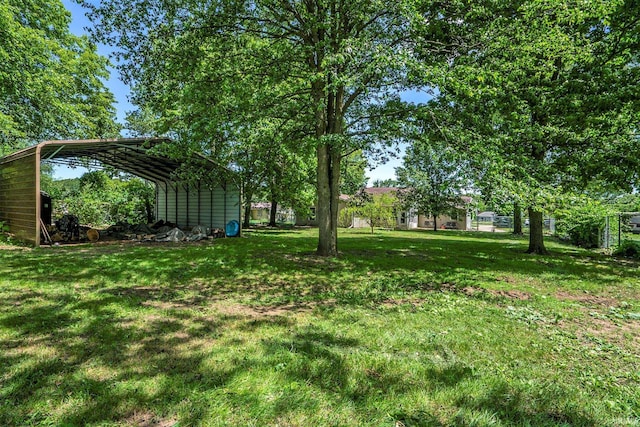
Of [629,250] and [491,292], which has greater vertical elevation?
[629,250]

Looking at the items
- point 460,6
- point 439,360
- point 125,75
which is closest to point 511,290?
point 439,360

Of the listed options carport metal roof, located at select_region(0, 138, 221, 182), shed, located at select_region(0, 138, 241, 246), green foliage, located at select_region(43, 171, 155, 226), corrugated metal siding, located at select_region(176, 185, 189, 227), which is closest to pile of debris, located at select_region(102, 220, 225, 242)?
shed, located at select_region(0, 138, 241, 246)

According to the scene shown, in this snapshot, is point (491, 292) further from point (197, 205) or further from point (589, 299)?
point (197, 205)

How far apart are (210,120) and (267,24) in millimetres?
3364

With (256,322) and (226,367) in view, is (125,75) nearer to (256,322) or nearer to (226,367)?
(256,322)

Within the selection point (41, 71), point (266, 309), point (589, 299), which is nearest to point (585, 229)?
point (589, 299)

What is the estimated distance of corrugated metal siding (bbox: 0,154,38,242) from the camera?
10344 mm

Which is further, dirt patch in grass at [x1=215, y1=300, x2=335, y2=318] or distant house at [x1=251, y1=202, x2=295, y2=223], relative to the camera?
distant house at [x1=251, y1=202, x2=295, y2=223]

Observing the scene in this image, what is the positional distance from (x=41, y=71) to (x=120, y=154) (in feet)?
13.3

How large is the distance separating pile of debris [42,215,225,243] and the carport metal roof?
104 inches

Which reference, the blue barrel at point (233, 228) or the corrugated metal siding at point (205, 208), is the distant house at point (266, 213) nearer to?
the corrugated metal siding at point (205, 208)

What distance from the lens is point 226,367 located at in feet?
9.18

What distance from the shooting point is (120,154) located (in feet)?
47.5

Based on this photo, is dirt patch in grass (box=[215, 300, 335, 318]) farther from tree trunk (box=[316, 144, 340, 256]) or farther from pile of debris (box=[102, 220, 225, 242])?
pile of debris (box=[102, 220, 225, 242])
